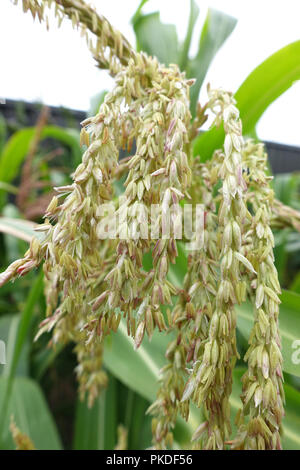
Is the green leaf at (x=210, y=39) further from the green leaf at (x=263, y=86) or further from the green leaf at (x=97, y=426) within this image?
the green leaf at (x=97, y=426)

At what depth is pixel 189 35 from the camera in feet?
2.29

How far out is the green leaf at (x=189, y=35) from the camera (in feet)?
2.23

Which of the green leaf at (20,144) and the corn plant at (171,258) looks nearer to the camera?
the corn plant at (171,258)

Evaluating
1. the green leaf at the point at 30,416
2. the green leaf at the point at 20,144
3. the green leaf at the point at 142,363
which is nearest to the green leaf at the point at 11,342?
the green leaf at the point at 30,416

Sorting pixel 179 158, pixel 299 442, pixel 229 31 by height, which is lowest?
pixel 299 442

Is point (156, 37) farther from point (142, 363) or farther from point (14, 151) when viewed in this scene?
point (14, 151)

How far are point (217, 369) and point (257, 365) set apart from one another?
0.03m

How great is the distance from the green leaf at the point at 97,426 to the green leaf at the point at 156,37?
62 cm

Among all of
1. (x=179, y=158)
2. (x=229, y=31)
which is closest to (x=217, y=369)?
(x=179, y=158)
